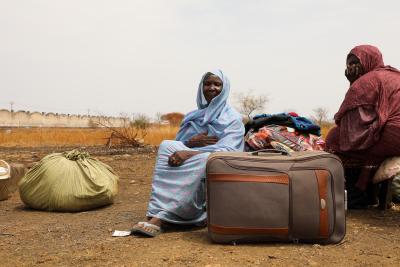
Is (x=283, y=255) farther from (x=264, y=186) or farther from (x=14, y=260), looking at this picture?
A: (x=14, y=260)

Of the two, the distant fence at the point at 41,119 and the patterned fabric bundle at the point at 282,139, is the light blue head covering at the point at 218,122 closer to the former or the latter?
the patterned fabric bundle at the point at 282,139

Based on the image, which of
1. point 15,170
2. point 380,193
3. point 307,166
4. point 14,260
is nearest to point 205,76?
point 307,166

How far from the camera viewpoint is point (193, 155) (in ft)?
11.7

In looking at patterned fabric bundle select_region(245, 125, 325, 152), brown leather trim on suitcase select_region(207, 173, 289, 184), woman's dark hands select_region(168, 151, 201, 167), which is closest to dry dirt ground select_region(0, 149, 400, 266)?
brown leather trim on suitcase select_region(207, 173, 289, 184)

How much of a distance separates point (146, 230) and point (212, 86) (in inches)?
57.4

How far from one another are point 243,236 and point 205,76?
1736mm

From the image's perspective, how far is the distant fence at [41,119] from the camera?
43.1m

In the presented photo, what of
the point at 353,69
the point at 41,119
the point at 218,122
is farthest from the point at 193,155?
the point at 41,119

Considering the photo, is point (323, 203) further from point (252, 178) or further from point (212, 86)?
point (212, 86)

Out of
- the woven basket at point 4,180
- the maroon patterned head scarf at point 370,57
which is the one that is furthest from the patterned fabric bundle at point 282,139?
the woven basket at point 4,180

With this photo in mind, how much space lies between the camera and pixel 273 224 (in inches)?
112

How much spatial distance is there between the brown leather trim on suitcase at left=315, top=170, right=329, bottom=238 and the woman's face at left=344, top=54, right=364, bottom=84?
5.45ft

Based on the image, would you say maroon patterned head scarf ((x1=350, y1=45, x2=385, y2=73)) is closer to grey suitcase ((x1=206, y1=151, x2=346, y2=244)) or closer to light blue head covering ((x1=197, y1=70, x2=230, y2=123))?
light blue head covering ((x1=197, y1=70, x2=230, y2=123))

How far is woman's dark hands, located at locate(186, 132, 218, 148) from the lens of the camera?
3844 mm
